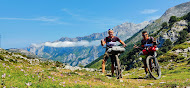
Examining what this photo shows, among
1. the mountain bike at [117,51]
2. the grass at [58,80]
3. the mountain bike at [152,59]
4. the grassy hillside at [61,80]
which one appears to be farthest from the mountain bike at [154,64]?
the mountain bike at [117,51]

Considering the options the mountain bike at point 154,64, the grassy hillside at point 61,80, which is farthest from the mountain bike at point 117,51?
the mountain bike at point 154,64

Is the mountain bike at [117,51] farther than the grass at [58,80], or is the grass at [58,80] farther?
the mountain bike at [117,51]

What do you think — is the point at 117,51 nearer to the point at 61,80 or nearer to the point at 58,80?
the point at 61,80

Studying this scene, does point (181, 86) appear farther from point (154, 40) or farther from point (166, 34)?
point (166, 34)

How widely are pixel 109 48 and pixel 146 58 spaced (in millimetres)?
3774

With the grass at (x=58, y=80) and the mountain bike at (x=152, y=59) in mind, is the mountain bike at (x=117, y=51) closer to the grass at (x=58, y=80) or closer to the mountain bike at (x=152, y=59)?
the grass at (x=58, y=80)

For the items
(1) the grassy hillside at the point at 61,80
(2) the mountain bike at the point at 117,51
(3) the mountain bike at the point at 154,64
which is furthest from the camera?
(3) the mountain bike at the point at 154,64

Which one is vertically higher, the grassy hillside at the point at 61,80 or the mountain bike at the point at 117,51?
the mountain bike at the point at 117,51

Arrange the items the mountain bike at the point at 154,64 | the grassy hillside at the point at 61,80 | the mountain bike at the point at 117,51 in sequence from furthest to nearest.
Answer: the mountain bike at the point at 154,64, the mountain bike at the point at 117,51, the grassy hillside at the point at 61,80

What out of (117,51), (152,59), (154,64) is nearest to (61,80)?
(117,51)

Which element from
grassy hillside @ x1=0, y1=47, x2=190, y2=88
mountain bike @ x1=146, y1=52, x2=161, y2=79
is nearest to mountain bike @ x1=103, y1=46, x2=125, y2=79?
grassy hillside @ x1=0, y1=47, x2=190, y2=88

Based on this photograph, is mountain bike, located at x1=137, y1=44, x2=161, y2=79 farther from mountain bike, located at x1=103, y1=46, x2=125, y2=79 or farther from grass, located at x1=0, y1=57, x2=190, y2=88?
mountain bike, located at x1=103, y1=46, x2=125, y2=79

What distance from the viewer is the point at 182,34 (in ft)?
364

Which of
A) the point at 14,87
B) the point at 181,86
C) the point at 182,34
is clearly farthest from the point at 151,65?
the point at 182,34
